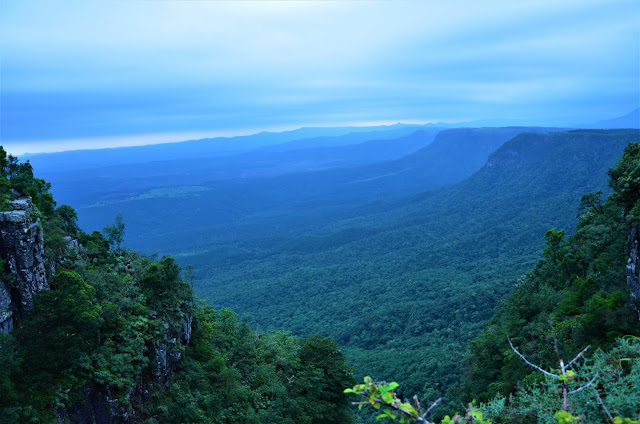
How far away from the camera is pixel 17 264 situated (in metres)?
15.8

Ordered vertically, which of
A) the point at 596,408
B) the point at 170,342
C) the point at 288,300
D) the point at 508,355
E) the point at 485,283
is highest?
the point at 596,408

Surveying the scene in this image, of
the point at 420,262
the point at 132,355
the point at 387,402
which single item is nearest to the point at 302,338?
the point at 132,355

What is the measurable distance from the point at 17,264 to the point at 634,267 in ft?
86.2

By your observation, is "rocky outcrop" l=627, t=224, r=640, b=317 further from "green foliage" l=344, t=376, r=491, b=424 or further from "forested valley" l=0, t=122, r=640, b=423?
"green foliage" l=344, t=376, r=491, b=424

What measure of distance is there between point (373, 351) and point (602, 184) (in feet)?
274

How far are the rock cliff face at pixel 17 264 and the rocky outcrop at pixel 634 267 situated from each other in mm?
25305

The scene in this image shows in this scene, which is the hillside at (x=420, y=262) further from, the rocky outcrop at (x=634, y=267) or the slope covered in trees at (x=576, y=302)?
the rocky outcrop at (x=634, y=267)

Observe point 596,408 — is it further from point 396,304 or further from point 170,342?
point 396,304

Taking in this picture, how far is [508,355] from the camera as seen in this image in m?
24.2

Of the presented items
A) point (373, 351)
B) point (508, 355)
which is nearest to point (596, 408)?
point (508, 355)

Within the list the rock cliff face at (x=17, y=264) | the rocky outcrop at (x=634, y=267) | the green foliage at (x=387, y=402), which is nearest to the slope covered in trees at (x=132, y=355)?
the rock cliff face at (x=17, y=264)

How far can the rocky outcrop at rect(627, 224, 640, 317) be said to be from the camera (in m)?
18.0

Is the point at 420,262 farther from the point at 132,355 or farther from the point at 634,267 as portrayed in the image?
the point at 132,355

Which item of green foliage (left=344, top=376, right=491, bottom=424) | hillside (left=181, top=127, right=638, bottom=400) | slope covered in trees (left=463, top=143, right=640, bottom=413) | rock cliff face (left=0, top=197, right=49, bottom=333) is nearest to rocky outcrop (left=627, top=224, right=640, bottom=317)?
slope covered in trees (left=463, top=143, right=640, bottom=413)
